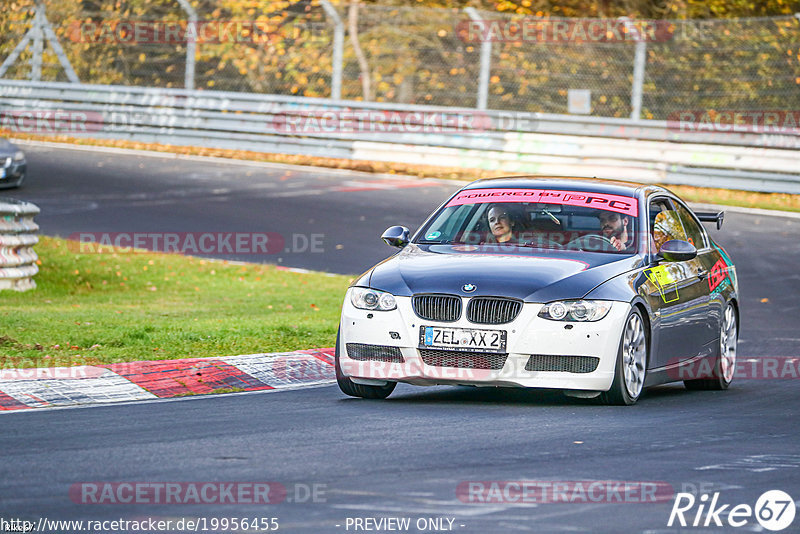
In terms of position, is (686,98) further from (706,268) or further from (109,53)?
(706,268)

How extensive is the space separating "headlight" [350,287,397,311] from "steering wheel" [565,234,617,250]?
1507mm

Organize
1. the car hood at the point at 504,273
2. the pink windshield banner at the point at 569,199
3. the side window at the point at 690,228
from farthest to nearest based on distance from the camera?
the side window at the point at 690,228, the pink windshield banner at the point at 569,199, the car hood at the point at 504,273

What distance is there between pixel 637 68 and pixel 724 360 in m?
14.8

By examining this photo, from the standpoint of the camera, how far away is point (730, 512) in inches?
245

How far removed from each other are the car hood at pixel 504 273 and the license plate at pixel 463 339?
24cm

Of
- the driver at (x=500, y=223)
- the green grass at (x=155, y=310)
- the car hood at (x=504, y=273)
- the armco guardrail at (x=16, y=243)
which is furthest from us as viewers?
the armco guardrail at (x=16, y=243)

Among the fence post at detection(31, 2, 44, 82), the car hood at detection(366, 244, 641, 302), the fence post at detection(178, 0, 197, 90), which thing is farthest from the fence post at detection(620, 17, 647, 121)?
the car hood at detection(366, 244, 641, 302)

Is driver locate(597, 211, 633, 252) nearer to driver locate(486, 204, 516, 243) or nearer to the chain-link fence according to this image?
driver locate(486, 204, 516, 243)

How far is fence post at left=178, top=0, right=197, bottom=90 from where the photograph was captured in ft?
92.3

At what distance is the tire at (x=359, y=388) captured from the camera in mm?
9492

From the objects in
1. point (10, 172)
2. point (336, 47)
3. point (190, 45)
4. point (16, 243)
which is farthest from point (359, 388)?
point (190, 45)

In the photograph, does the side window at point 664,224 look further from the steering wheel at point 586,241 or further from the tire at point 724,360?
the tire at point 724,360

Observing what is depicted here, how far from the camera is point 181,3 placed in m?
28.2

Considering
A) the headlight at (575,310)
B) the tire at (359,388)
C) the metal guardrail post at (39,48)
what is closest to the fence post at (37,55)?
the metal guardrail post at (39,48)
